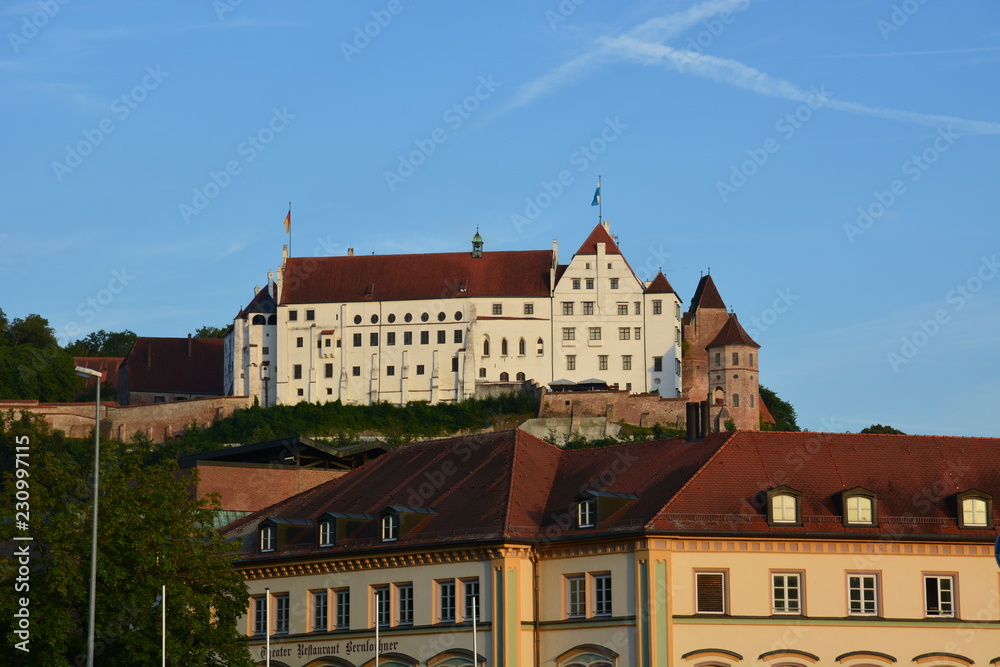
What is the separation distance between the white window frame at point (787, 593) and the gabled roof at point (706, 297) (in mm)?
Answer: 103259

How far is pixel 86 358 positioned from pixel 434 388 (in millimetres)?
40964

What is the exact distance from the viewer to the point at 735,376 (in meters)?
142

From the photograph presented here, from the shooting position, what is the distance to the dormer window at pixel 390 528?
52062 millimetres

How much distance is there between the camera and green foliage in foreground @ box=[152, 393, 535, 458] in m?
136

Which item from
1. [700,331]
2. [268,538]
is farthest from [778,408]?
[268,538]

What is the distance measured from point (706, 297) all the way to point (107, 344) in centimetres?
7061

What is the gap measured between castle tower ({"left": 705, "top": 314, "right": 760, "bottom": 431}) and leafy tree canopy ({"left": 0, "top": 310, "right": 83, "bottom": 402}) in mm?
49127

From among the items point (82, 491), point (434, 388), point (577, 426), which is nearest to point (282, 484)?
point (82, 491)

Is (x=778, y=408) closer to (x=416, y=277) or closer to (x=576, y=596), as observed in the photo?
(x=416, y=277)

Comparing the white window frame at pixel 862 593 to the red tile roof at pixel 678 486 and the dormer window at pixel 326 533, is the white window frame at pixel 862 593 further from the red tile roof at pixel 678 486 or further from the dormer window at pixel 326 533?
the dormer window at pixel 326 533

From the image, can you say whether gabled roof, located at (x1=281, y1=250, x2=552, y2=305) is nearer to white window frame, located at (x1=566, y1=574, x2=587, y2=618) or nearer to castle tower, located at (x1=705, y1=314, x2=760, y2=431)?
castle tower, located at (x1=705, y1=314, x2=760, y2=431)

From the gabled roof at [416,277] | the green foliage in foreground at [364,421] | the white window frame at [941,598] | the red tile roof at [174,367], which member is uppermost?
the gabled roof at [416,277]

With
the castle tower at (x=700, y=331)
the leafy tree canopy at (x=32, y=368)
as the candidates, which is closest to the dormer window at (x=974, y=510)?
the castle tower at (x=700, y=331)

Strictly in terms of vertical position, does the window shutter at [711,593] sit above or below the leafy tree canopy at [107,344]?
below
